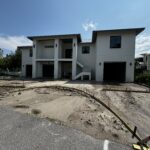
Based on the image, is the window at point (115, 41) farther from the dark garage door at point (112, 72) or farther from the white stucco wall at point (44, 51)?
the white stucco wall at point (44, 51)

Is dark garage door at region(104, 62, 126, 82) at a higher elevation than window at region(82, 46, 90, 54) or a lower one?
lower

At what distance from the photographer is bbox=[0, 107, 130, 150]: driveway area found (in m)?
3.62

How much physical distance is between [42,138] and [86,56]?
1984 cm

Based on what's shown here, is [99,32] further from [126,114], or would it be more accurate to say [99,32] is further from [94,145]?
[94,145]

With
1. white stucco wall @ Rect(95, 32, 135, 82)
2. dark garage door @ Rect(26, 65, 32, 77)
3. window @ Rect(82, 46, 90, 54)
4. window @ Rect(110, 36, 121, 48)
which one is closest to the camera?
white stucco wall @ Rect(95, 32, 135, 82)

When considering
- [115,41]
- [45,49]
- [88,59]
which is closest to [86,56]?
[88,59]

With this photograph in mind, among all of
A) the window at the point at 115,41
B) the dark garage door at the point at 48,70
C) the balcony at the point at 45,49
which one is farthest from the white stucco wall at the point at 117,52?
the dark garage door at the point at 48,70

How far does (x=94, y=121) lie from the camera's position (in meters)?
5.48

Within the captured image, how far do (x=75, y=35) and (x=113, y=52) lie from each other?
248 inches

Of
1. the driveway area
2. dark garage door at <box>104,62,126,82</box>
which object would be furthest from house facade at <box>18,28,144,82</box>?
the driveway area

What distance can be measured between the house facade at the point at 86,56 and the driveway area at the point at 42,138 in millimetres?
15789

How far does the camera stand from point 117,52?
19.2 metres

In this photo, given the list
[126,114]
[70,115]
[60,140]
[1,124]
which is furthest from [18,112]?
[126,114]

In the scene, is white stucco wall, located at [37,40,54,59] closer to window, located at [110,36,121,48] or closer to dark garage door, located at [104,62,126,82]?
dark garage door, located at [104,62,126,82]
